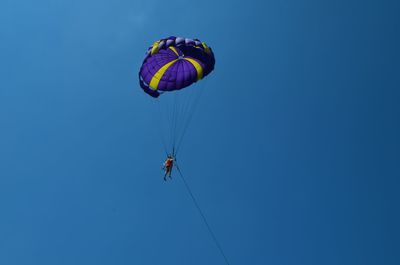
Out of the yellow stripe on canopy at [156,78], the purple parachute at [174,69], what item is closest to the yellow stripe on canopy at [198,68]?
the purple parachute at [174,69]

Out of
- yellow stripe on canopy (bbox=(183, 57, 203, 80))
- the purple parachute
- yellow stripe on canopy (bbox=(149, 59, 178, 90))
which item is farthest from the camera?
yellow stripe on canopy (bbox=(149, 59, 178, 90))

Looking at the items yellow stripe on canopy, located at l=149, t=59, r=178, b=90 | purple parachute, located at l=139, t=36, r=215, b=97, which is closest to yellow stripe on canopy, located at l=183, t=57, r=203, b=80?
purple parachute, located at l=139, t=36, r=215, b=97

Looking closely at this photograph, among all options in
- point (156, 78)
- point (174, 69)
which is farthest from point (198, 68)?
point (156, 78)

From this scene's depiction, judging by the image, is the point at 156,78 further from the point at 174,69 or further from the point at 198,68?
the point at 198,68

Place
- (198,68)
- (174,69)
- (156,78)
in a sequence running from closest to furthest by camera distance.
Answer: (198,68)
(156,78)
(174,69)

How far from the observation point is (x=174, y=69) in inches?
840

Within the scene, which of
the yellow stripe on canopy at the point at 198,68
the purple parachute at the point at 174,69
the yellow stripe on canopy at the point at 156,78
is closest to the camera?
the purple parachute at the point at 174,69

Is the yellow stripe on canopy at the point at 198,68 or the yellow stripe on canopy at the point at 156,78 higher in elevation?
the yellow stripe on canopy at the point at 156,78

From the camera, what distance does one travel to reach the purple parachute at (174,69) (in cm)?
2042

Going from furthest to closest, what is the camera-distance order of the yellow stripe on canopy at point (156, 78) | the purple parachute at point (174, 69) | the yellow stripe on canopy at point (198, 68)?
the yellow stripe on canopy at point (156, 78) < the yellow stripe on canopy at point (198, 68) < the purple parachute at point (174, 69)

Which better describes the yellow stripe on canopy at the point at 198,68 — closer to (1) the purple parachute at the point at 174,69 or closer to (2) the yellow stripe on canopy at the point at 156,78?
(1) the purple parachute at the point at 174,69

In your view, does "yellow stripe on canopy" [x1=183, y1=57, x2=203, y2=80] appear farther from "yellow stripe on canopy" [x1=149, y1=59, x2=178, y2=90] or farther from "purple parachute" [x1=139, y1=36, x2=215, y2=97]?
"yellow stripe on canopy" [x1=149, y1=59, x2=178, y2=90]

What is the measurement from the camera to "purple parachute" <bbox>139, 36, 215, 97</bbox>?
2042 centimetres

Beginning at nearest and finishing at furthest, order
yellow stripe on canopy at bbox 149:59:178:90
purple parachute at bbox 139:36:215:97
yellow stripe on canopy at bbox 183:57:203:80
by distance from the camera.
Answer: purple parachute at bbox 139:36:215:97 → yellow stripe on canopy at bbox 183:57:203:80 → yellow stripe on canopy at bbox 149:59:178:90
